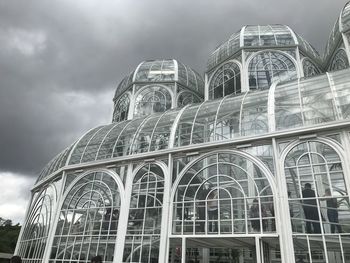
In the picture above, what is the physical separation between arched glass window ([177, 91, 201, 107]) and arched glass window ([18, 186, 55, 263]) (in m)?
15.2

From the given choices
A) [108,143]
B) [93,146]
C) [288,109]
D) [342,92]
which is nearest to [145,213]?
[108,143]

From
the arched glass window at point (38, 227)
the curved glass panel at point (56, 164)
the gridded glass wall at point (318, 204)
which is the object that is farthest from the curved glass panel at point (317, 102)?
the arched glass window at point (38, 227)

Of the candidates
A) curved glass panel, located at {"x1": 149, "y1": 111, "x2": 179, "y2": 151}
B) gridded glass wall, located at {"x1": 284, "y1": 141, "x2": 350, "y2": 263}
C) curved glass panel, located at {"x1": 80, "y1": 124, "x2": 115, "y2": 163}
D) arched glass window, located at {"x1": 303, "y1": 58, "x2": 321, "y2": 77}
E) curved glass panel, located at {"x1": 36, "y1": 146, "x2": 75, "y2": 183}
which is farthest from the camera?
arched glass window, located at {"x1": 303, "y1": 58, "x2": 321, "y2": 77}

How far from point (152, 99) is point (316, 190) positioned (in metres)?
20.7

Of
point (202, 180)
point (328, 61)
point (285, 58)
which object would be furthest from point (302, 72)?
point (202, 180)

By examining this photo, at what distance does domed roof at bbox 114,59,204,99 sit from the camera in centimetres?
3114

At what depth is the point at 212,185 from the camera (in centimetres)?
1438

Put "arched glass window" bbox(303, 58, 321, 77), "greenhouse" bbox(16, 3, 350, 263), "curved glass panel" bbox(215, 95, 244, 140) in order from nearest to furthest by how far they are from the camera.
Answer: "greenhouse" bbox(16, 3, 350, 263)
"curved glass panel" bbox(215, 95, 244, 140)
"arched glass window" bbox(303, 58, 321, 77)

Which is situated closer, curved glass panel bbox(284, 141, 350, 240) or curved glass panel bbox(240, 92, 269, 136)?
curved glass panel bbox(284, 141, 350, 240)

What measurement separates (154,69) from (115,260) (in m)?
21.7

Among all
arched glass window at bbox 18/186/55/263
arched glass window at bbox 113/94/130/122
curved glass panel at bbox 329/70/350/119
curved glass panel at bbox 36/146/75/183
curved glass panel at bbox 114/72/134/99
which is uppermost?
curved glass panel at bbox 114/72/134/99

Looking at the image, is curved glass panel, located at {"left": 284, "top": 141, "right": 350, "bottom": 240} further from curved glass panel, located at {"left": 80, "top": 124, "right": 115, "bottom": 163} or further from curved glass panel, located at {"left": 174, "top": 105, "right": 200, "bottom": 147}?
curved glass panel, located at {"left": 80, "top": 124, "right": 115, "bottom": 163}

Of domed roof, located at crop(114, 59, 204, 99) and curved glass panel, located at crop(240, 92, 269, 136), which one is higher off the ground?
domed roof, located at crop(114, 59, 204, 99)

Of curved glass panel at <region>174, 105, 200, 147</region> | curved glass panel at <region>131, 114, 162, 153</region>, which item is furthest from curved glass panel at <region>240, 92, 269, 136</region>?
curved glass panel at <region>131, 114, 162, 153</region>
